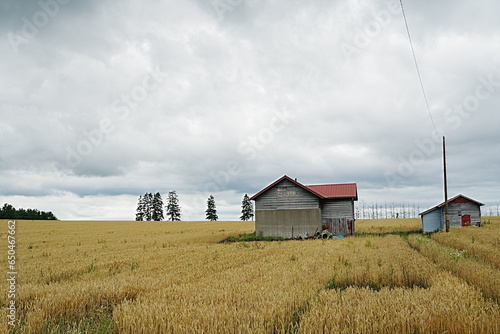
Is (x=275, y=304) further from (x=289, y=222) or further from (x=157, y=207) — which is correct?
(x=157, y=207)

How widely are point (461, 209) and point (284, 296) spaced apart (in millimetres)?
49109

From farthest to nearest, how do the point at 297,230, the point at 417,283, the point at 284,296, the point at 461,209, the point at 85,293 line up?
1. the point at 461,209
2. the point at 297,230
3. the point at 417,283
4. the point at 85,293
5. the point at 284,296

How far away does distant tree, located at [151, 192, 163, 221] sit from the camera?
107938mm

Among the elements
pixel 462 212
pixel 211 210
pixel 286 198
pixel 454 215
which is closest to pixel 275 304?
pixel 286 198

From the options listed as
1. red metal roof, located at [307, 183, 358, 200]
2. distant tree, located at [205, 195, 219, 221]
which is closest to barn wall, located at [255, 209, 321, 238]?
red metal roof, located at [307, 183, 358, 200]

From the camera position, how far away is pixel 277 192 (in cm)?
3853

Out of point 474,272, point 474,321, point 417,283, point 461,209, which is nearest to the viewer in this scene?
point 474,321

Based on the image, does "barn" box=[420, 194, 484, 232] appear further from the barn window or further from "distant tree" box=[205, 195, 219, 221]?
"distant tree" box=[205, 195, 219, 221]

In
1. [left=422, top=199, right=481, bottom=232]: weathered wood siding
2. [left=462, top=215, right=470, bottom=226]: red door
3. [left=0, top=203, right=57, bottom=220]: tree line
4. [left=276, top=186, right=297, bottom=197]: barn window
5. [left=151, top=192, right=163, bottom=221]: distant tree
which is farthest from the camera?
[left=151, top=192, right=163, bottom=221]: distant tree

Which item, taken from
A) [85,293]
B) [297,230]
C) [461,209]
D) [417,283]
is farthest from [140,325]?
[461,209]

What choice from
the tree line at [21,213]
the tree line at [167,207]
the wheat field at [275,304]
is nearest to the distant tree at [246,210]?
the tree line at [167,207]

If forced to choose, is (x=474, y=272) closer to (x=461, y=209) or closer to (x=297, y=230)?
(x=297, y=230)

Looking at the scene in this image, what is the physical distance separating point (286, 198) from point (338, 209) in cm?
609

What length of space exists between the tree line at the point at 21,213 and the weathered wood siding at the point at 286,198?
89.0 m
